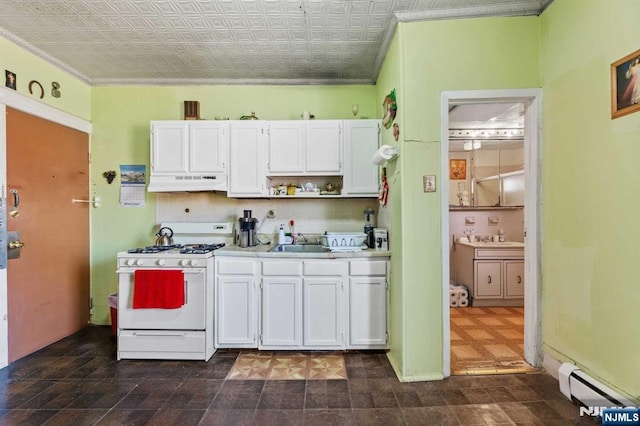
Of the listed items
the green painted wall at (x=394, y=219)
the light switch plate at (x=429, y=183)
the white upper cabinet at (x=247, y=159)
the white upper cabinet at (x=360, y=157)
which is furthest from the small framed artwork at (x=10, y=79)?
the light switch plate at (x=429, y=183)

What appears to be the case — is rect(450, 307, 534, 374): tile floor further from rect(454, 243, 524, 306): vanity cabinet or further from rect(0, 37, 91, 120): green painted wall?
rect(0, 37, 91, 120): green painted wall

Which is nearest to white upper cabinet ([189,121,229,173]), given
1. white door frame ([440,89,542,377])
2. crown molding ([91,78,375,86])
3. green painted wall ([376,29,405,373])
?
crown molding ([91,78,375,86])

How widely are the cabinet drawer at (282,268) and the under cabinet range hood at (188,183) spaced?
38.2 inches

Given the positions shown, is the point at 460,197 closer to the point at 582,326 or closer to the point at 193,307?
the point at 582,326

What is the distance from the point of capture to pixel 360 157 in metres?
3.15

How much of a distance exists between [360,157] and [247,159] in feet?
3.83

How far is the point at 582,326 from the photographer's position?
2.05 meters

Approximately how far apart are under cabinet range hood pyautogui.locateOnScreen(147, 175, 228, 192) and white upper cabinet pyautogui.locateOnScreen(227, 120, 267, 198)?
11cm

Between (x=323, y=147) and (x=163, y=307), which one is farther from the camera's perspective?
(x=323, y=147)

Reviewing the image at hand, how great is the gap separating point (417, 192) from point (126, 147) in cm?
324

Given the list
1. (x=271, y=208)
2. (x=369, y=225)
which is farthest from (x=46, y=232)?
(x=369, y=225)

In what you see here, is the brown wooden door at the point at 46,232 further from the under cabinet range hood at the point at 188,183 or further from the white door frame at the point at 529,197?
the white door frame at the point at 529,197

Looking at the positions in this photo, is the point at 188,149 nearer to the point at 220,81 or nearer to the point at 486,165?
the point at 220,81

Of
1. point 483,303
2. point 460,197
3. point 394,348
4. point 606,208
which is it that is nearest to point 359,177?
point 394,348
